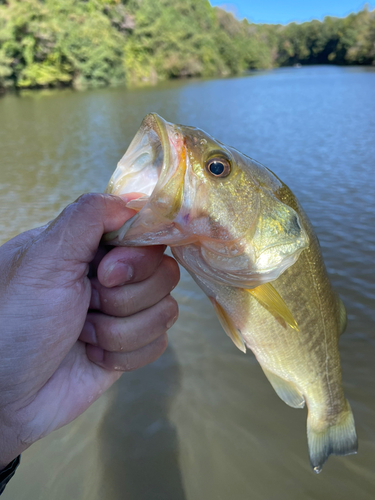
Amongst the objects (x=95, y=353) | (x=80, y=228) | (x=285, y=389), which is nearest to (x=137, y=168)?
(x=80, y=228)

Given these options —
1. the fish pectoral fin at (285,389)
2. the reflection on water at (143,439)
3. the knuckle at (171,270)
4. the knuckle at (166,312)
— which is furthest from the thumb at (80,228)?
the reflection on water at (143,439)

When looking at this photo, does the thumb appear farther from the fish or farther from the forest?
the forest

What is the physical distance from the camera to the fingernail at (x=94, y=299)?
1544 mm

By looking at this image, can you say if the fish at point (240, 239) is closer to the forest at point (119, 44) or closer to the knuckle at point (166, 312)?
the knuckle at point (166, 312)

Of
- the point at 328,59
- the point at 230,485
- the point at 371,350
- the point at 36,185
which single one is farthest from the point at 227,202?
the point at 328,59

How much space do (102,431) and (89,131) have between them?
14133 millimetres

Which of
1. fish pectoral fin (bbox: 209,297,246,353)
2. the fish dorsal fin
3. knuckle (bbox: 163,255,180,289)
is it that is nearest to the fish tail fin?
fish pectoral fin (bbox: 209,297,246,353)

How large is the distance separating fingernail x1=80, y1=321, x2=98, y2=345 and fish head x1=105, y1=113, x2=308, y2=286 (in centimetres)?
46

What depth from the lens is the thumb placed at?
1303 mm

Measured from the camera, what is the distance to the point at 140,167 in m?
1.49

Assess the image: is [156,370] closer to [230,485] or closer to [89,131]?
[230,485]

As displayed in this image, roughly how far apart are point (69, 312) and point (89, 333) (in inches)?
9.2

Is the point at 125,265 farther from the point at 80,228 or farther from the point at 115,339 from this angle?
the point at 115,339

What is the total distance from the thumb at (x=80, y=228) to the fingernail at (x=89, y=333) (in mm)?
383
